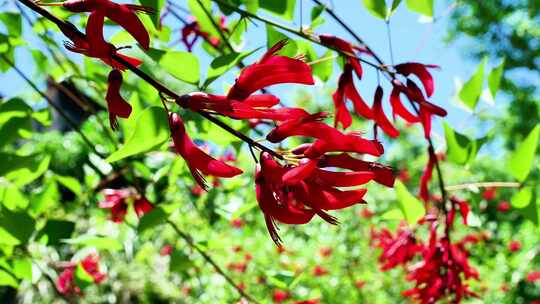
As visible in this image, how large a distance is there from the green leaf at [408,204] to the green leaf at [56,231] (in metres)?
0.44

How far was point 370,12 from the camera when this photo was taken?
2.47 feet

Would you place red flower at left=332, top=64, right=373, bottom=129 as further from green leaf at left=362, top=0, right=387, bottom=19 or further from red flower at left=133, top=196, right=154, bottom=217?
red flower at left=133, top=196, right=154, bottom=217

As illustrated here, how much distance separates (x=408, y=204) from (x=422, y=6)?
0.26 meters

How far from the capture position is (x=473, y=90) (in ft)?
2.83

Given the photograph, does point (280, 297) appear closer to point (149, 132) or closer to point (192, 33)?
point (192, 33)

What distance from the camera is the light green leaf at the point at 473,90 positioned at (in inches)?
33.2

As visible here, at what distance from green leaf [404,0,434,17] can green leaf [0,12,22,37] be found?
552 millimetres

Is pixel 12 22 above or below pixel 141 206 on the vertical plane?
above

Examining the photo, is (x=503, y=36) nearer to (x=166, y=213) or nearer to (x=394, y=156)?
(x=394, y=156)

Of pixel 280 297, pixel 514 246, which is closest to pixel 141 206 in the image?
pixel 280 297

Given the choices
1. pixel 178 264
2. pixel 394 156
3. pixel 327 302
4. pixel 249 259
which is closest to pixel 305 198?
pixel 178 264

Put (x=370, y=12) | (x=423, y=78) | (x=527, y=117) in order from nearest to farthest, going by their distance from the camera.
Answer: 1. (x=423, y=78)
2. (x=370, y=12)
3. (x=527, y=117)

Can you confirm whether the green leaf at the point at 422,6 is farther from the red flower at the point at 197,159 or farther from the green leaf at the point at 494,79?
the red flower at the point at 197,159

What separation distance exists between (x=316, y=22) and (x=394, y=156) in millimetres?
10672
